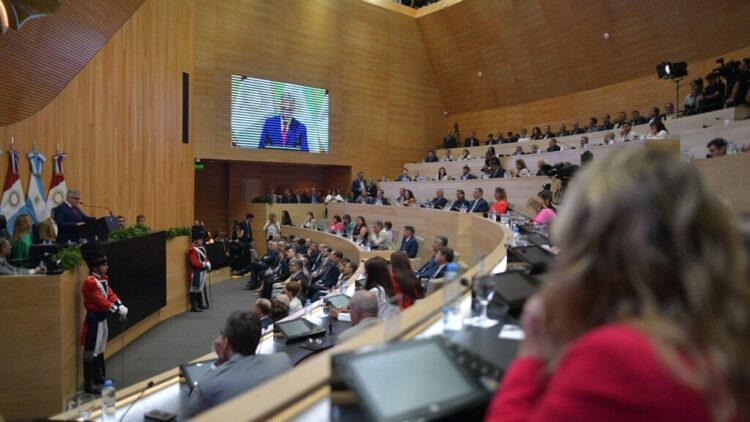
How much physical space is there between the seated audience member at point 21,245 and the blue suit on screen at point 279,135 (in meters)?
9.22

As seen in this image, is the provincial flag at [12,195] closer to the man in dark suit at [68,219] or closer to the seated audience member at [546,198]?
the man in dark suit at [68,219]

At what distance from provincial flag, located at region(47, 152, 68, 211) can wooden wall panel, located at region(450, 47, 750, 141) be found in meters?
13.5

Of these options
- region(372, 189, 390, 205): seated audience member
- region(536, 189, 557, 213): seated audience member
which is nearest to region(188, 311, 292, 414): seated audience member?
region(536, 189, 557, 213): seated audience member

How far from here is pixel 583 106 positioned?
1513 centimetres

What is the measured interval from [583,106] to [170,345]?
13.2 meters

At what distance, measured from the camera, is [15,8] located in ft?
19.1

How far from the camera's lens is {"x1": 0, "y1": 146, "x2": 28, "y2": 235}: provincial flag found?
699cm

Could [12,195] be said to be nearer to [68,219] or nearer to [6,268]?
[68,219]

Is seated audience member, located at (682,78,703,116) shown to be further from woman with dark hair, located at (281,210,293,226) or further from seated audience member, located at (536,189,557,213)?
woman with dark hair, located at (281,210,293,226)

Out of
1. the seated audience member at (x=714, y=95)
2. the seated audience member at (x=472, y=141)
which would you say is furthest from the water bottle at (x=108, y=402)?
the seated audience member at (x=472, y=141)

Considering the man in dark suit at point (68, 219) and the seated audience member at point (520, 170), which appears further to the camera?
the seated audience member at point (520, 170)

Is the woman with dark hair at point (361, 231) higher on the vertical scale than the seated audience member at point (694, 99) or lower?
lower

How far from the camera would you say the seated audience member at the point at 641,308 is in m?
0.67

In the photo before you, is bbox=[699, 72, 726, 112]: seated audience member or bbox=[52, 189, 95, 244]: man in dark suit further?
bbox=[699, 72, 726, 112]: seated audience member
